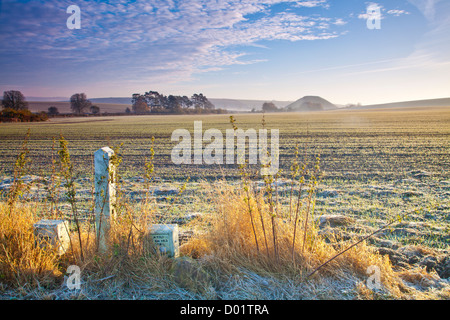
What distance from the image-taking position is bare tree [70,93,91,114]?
8512 cm

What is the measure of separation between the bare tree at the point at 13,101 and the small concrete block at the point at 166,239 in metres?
72.3

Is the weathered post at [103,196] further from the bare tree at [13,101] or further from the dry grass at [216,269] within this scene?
the bare tree at [13,101]

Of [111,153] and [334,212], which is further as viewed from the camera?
[334,212]

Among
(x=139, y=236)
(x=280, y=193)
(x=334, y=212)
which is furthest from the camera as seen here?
(x=280, y=193)

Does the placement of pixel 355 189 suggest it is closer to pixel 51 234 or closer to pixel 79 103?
pixel 51 234

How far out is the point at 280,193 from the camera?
28.0 ft

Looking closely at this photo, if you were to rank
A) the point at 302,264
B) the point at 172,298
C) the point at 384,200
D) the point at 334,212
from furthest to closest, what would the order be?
1. the point at 384,200
2. the point at 334,212
3. the point at 302,264
4. the point at 172,298

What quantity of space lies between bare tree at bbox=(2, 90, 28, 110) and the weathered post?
71.6 meters

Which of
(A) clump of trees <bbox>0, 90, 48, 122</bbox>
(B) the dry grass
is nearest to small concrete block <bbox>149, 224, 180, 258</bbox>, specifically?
(B) the dry grass

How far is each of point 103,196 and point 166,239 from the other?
3.60 feet
